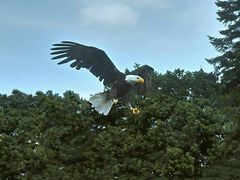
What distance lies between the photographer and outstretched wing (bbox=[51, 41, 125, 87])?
30.5 ft

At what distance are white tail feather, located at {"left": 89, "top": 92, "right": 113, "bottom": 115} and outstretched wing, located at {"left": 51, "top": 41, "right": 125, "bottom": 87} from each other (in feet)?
2.00

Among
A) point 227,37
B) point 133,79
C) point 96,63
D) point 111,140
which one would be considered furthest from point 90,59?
point 227,37

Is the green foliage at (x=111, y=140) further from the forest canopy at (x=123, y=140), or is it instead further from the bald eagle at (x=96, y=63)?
the bald eagle at (x=96, y=63)

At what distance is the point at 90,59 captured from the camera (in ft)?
30.8

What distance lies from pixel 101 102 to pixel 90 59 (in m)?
1.22

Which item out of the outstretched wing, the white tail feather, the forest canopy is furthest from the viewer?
the forest canopy

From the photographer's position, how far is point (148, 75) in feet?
33.6

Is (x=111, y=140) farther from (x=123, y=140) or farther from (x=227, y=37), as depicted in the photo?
(x=227, y=37)

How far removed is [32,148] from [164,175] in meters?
3.36

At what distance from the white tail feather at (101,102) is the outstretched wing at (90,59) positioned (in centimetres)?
61

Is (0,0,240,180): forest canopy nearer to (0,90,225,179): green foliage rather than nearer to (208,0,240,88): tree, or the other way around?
(0,90,225,179): green foliage

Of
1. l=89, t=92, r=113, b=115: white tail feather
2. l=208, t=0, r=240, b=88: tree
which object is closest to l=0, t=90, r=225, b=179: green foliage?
l=89, t=92, r=113, b=115: white tail feather

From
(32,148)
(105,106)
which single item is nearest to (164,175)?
(105,106)

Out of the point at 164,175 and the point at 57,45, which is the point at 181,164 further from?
the point at 57,45
